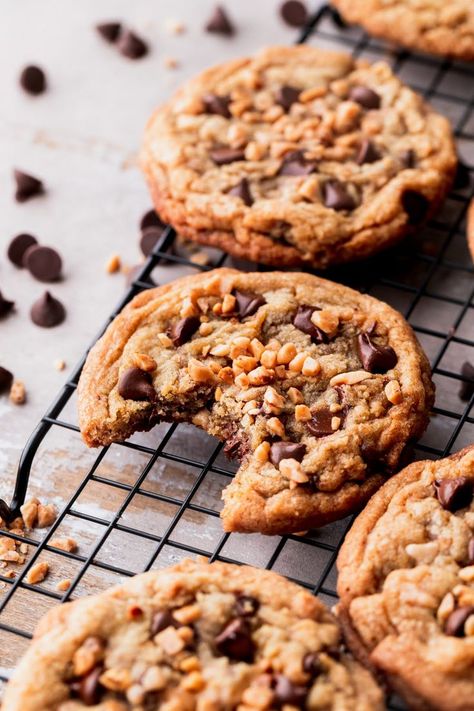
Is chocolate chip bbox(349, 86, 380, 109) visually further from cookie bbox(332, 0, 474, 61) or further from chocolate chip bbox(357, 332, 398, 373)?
chocolate chip bbox(357, 332, 398, 373)

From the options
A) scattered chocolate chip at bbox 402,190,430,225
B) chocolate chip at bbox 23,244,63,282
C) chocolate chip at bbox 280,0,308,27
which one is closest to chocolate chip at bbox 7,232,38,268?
chocolate chip at bbox 23,244,63,282

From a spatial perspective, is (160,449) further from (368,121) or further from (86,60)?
(86,60)

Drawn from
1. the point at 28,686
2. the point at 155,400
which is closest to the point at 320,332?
the point at 155,400

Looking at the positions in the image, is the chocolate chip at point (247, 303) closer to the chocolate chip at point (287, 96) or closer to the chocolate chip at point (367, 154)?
the chocolate chip at point (367, 154)

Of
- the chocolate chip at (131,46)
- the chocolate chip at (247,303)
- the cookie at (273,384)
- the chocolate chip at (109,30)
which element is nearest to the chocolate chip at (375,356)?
the cookie at (273,384)

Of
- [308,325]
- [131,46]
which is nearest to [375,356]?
[308,325]

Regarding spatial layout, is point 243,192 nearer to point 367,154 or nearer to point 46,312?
point 367,154
